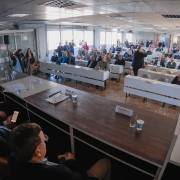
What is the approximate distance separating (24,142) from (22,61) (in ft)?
21.8

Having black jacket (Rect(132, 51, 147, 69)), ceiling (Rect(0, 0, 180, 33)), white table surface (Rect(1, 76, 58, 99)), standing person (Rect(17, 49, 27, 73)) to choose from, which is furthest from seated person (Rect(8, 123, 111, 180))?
standing person (Rect(17, 49, 27, 73))

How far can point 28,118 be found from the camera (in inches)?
114

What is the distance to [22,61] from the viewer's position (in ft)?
22.8

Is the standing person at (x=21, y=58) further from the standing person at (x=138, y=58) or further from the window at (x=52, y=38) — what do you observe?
the standing person at (x=138, y=58)

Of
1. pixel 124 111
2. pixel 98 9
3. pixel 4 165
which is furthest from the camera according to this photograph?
pixel 98 9

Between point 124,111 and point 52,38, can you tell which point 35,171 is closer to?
point 124,111

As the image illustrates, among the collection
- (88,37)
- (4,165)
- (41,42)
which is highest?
(88,37)

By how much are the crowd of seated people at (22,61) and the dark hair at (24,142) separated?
612cm

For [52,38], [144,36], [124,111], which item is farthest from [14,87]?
[144,36]

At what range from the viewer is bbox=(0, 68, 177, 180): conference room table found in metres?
1.47

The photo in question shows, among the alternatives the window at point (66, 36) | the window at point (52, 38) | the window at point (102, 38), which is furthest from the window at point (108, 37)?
the window at point (52, 38)

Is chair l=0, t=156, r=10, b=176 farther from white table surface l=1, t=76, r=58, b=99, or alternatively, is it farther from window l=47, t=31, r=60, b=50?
window l=47, t=31, r=60, b=50

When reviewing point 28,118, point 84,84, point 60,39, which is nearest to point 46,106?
point 28,118

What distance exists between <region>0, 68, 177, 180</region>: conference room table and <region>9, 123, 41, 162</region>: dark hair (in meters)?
0.74
